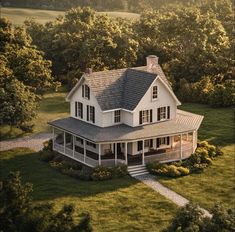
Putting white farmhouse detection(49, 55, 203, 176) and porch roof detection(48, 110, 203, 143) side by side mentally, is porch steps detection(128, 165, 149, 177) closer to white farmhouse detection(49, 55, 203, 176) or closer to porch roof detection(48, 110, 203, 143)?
white farmhouse detection(49, 55, 203, 176)

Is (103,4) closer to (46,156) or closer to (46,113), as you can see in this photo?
(46,113)

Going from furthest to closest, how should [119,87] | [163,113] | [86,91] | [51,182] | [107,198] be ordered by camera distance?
[163,113], [119,87], [86,91], [51,182], [107,198]

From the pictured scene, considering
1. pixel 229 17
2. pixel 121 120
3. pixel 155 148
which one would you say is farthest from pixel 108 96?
pixel 229 17

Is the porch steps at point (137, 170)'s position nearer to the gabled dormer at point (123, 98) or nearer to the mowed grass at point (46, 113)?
the gabled dormer at point (123, 98)

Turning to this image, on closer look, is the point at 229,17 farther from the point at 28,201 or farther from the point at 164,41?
the point at 28,201

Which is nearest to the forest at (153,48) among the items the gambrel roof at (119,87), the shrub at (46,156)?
the gambrel roof at (119,87)

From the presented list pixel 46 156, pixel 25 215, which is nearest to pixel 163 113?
pixel 46 156

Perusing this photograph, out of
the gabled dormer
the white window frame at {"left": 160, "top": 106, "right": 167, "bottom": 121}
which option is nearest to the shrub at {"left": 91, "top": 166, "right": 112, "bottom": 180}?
the gabled dormer
